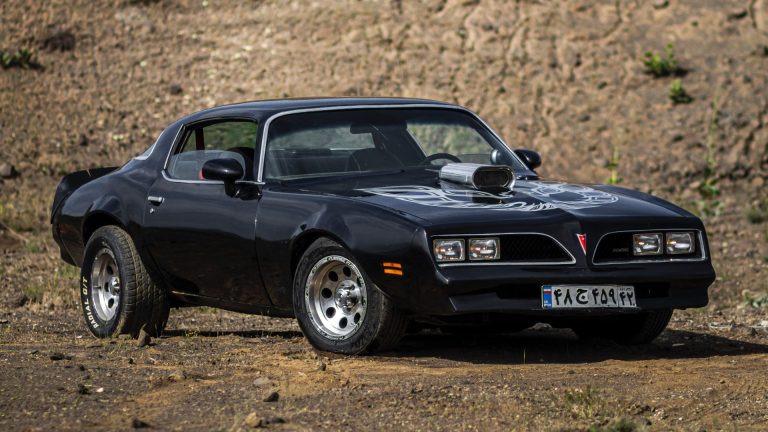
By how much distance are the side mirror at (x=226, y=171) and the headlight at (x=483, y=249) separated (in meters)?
1.80

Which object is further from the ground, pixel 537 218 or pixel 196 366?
pixel 537 218

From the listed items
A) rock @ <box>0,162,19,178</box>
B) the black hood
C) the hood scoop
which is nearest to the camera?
the black hood

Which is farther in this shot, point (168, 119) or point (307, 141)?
point (168, 119)

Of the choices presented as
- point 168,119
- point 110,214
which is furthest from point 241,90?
point 110,214

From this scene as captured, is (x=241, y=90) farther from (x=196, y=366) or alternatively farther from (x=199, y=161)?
(x=196, y=366)

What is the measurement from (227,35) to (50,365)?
18.2 meters

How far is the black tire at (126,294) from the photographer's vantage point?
9906 millimetres

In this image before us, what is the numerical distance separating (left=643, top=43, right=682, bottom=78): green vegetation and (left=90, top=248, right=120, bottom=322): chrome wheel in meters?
15.4

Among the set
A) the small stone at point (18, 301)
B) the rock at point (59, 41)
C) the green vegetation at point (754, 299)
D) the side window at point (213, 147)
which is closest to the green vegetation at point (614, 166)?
the green vegetation at point (754, 299)

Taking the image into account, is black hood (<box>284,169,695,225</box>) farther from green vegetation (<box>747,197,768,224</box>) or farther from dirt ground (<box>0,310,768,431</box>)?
green vegetation (<box>747,197,768,224</box>)

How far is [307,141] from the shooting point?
9.26 meters

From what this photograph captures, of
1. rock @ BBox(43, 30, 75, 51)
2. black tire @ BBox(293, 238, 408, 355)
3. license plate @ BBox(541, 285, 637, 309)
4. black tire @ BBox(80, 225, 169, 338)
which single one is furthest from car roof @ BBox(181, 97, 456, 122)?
rock @ BBox(43, 30, 75, 51)

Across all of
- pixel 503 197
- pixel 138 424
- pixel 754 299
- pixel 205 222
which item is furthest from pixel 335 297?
pixel 754 299

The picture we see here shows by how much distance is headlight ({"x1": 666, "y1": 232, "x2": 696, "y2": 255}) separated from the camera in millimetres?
8445
